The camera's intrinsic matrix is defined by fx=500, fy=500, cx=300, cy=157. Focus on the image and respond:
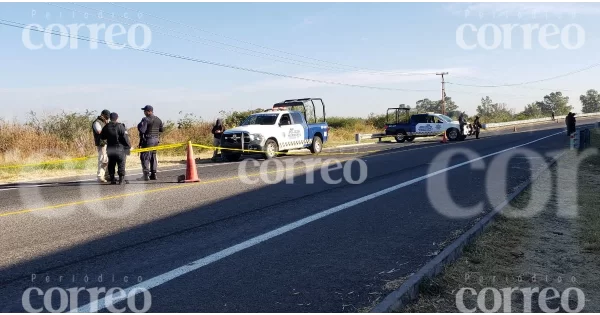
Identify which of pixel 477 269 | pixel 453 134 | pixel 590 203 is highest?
pixel 453 134

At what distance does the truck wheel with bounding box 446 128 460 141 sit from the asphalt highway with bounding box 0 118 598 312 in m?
21.3

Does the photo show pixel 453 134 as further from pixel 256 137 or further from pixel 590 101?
pixel 590 101

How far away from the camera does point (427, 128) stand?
34.8 m

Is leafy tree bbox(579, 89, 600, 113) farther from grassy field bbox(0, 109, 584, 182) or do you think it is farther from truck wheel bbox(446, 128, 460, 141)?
grassy field bbox(0, 109, 584, 182)

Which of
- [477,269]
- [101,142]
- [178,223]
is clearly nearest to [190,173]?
[101,142]

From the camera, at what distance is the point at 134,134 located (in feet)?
84.5

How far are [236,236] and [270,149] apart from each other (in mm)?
13138

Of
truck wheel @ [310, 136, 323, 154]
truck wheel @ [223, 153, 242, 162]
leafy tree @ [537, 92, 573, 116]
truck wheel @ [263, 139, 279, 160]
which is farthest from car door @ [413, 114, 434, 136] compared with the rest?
leafy tree @ [537, 92, 573, 116]

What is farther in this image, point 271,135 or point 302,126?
point 302,126

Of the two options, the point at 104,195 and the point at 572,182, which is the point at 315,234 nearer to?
the point at 104,195

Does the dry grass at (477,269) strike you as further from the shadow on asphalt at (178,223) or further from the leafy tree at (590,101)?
the leafy tree at (590,101)

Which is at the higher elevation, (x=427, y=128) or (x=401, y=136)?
(x=427, y=128)

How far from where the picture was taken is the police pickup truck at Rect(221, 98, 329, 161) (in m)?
19.3

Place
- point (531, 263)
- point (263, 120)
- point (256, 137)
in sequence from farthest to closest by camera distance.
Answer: point (263, 120), point (256, 137), point (531, 263)
